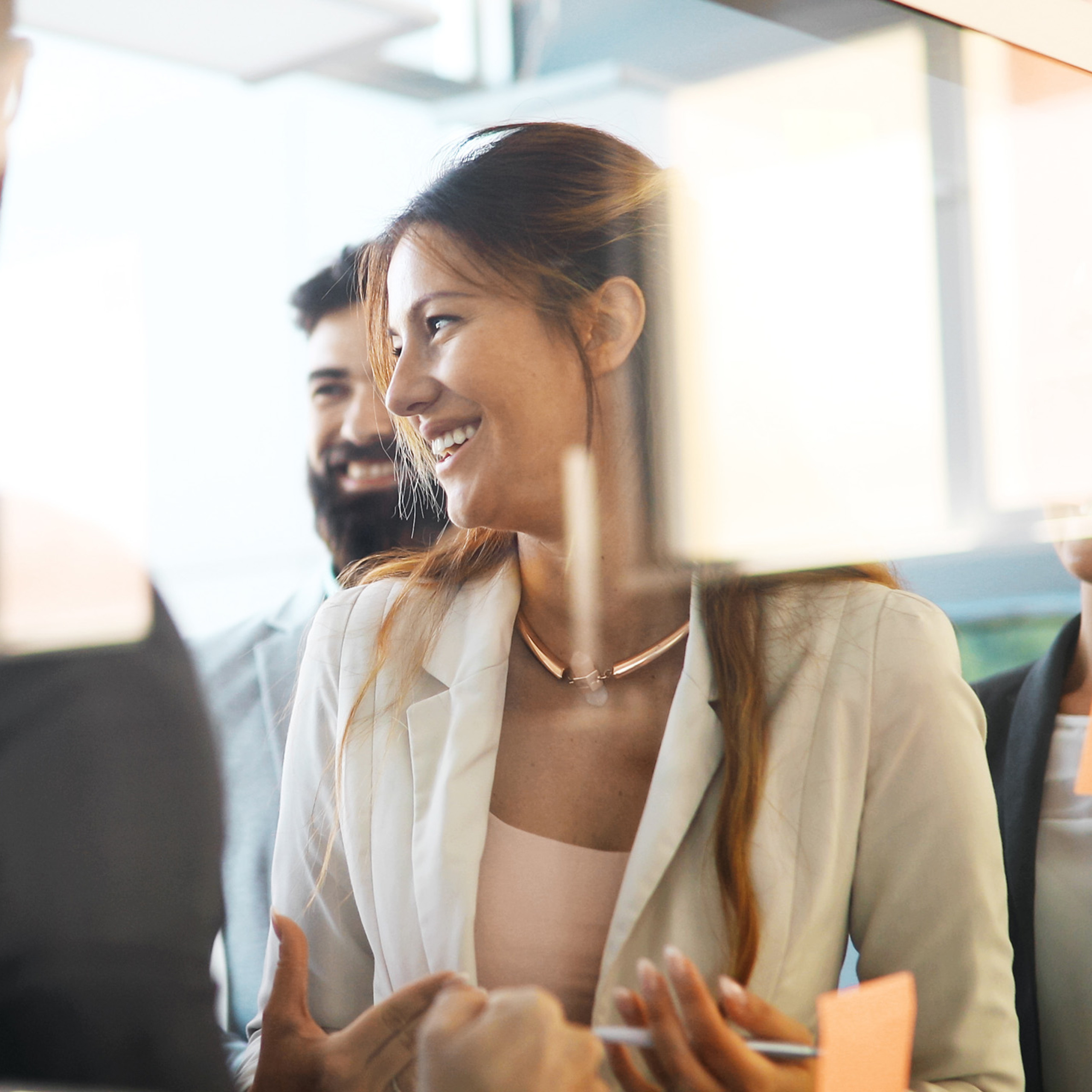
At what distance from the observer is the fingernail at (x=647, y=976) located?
0.91 metres

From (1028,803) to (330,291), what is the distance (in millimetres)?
923

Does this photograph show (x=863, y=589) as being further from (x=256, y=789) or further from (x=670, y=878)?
(x=256, y=789)

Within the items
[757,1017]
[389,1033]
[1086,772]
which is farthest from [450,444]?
[1086,772]

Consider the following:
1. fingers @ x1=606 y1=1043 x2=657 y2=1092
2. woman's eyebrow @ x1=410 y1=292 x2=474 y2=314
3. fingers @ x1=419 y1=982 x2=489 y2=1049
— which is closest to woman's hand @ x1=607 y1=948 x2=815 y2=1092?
fingers @ x1=606 y1=1043 x2=657 y2=1092

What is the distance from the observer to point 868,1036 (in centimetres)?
102

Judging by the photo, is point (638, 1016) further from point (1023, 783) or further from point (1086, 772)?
point (1086, 772)

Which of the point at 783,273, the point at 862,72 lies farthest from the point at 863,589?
the point at 862,72

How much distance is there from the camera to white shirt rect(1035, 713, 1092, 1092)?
1.23 m

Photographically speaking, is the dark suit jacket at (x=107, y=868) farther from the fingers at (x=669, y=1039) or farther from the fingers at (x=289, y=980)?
the fingers at (x=669, y=1039)

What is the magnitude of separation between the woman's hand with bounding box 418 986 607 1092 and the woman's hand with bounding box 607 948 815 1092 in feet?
0.10

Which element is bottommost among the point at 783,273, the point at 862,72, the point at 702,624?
the point at 702,624

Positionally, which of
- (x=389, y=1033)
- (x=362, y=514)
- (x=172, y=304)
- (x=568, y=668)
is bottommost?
(x=389, y=1033)

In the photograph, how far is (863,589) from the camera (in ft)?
3.55

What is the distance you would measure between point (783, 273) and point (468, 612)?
0.49 m
